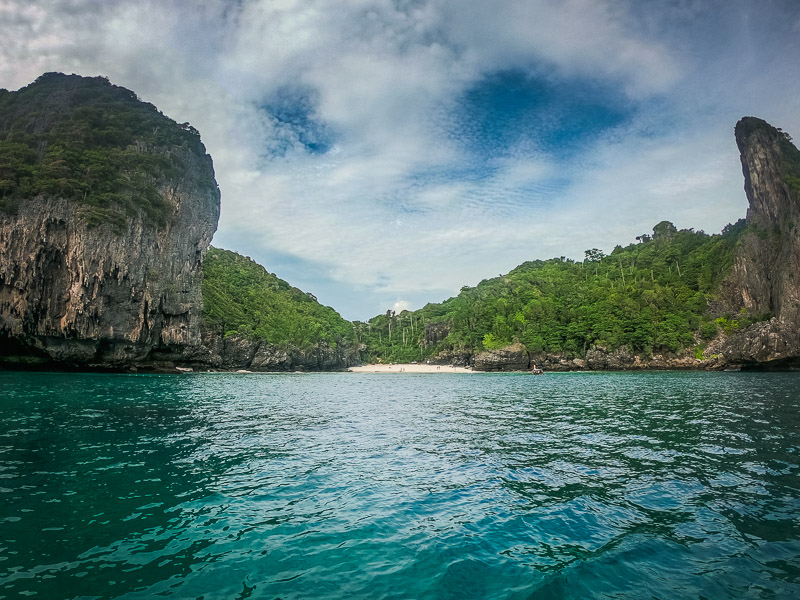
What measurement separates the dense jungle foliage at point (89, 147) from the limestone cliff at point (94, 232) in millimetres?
202

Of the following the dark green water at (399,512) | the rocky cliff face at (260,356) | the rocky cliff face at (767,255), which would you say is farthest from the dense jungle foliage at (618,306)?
the dark green water at (399,512)

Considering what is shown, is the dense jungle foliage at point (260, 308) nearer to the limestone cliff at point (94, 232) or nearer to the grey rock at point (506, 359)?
the limestone cliff at point (94, 232)

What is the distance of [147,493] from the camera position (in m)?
10.7

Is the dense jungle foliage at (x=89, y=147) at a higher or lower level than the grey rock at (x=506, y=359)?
higher

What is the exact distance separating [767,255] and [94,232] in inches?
5202

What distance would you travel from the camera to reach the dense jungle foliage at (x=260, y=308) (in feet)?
341

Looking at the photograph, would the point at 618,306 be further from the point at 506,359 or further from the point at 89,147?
the point at 89,147

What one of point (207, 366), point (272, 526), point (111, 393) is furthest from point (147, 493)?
point (207, 366)

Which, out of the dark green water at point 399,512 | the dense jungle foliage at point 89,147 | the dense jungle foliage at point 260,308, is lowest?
the dark green water at point 399,512

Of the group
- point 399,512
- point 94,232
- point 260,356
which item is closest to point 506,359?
point 260,356

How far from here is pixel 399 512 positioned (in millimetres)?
9766

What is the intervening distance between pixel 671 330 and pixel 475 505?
105270mm

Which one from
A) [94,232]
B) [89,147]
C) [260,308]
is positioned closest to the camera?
[94,232]

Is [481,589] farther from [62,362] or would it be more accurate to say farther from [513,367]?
[513,367]
